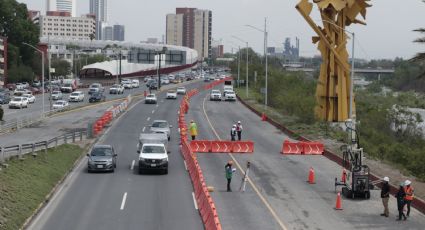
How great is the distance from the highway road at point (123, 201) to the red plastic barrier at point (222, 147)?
3.27 meters

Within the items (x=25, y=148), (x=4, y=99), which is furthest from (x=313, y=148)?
(x=4, y=99)

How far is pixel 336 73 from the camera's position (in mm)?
43594

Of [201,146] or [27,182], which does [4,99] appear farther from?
[27,182]

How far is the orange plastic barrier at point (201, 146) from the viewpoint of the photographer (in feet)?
134

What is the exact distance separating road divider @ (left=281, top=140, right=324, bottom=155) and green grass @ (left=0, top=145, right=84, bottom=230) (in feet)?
44.4

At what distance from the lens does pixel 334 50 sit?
137ft

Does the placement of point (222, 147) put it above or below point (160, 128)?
below

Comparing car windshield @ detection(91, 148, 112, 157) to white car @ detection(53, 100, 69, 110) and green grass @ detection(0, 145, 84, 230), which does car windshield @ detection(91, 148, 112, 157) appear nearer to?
green grass @ detection(0, 145, 84, 230)

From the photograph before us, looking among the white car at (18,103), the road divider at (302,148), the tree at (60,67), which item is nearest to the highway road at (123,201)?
the road divider at (302,148)

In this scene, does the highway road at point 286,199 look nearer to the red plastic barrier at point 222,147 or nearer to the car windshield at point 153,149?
the red plastic barrier at point 222,147

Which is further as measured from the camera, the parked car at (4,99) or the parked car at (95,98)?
the parked car at (95,98)

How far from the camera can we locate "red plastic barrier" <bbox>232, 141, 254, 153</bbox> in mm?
41406

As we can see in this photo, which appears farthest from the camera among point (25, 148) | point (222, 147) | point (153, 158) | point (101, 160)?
point (222, 147)

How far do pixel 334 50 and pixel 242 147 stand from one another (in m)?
8.72
